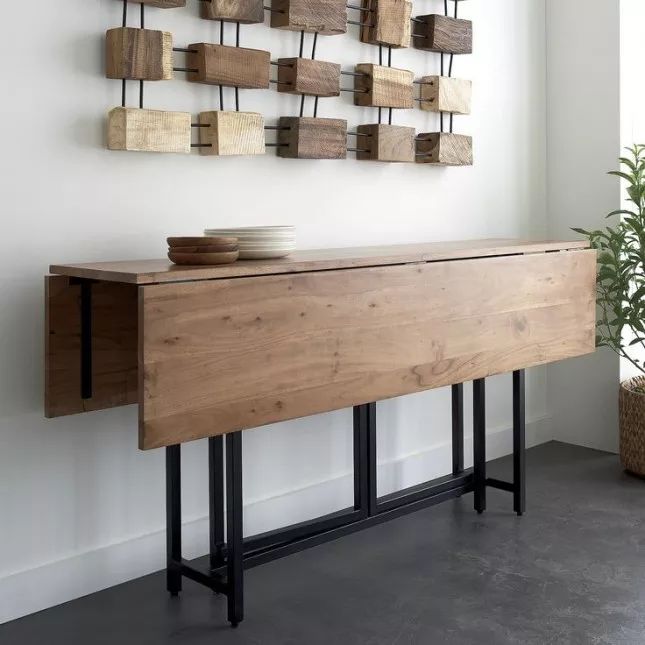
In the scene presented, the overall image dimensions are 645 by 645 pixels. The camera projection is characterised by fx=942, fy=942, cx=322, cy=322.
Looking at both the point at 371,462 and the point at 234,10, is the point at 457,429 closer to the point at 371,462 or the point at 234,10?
the point at 371,462

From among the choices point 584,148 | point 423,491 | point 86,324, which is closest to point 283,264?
point 86,324

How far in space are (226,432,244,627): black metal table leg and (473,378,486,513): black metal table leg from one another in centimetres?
118

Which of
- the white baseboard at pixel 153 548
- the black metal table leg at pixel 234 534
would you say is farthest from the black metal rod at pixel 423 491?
the black metal table leg at pixel 234 534

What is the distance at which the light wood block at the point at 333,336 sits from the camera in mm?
2197

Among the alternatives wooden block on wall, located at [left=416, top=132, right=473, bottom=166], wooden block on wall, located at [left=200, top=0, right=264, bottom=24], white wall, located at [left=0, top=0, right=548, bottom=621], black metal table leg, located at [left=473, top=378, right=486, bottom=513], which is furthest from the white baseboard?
wooden block on wall, located at [left=200, top=0, right=264, bottom=24]

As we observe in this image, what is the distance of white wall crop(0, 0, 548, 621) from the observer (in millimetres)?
2568

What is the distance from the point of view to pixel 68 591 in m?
2.71

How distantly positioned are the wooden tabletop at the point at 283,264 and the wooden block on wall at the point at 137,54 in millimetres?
536

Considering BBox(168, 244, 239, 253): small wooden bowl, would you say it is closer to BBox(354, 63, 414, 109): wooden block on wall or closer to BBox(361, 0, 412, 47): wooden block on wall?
BBox(354, 63, 414, 109): wooden block on wall

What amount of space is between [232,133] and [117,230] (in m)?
0.48

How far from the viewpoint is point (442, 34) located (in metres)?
3.64

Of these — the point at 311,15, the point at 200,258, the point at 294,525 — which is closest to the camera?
the point at 200,258

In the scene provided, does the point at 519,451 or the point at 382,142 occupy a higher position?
the point at 382,142

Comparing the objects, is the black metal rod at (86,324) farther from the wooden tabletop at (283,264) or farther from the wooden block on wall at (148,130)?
the wooden block on wall at (148,130)
